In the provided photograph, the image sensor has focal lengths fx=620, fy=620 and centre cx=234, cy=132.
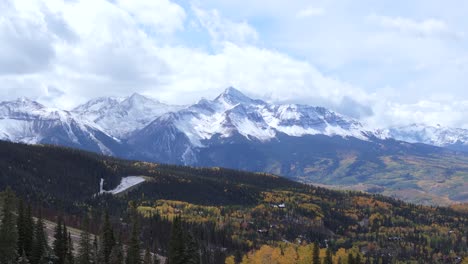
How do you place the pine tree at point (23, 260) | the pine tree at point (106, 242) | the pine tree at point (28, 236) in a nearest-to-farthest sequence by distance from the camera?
1. the pine tree at point (23, 260)
2. the pine tree at point (28, 236)
3. the pine tree at point (106, 242)

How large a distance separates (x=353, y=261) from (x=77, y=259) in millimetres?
91533

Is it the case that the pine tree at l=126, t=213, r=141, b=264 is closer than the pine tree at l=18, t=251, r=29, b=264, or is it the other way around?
the pine tree at l=18, t=251, r=29, b=264

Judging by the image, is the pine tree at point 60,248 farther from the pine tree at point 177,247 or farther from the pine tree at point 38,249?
the pine tree at point 177,247

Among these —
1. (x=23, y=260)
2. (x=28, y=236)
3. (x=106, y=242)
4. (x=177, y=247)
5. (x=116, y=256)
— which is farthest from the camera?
(x=106, y=242)

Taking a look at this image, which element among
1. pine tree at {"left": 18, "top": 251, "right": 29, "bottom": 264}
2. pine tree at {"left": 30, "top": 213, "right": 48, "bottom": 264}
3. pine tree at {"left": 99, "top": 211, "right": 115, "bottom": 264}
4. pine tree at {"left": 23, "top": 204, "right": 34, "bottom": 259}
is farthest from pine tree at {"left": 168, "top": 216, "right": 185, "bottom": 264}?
pine tree at {"left": 99, "top": 211, "right": 115, "bottom": 264}

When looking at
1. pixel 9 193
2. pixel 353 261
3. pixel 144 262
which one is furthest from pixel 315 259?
pixel 9 193

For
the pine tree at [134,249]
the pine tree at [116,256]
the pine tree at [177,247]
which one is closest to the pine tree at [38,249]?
the pine tree at [116,256]

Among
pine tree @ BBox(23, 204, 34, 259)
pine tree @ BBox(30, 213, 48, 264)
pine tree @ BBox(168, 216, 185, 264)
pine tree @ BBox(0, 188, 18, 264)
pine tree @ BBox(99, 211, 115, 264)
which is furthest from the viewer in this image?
pine tree @ BBox(99, 211, 115, 264)

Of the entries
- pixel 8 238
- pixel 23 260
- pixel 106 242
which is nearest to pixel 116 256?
pixel 106 242

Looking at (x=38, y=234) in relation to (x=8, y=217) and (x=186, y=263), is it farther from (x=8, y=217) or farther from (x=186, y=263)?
(x=186, y=263)

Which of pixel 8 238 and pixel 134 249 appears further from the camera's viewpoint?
pixel 134 249

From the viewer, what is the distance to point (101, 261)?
160750mm

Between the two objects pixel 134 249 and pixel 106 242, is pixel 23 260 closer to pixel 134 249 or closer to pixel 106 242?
pixel 134 249

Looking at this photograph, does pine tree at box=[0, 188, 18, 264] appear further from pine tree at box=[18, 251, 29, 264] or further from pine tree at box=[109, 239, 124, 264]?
pine tree at box=[109, 239, 124, 264]
